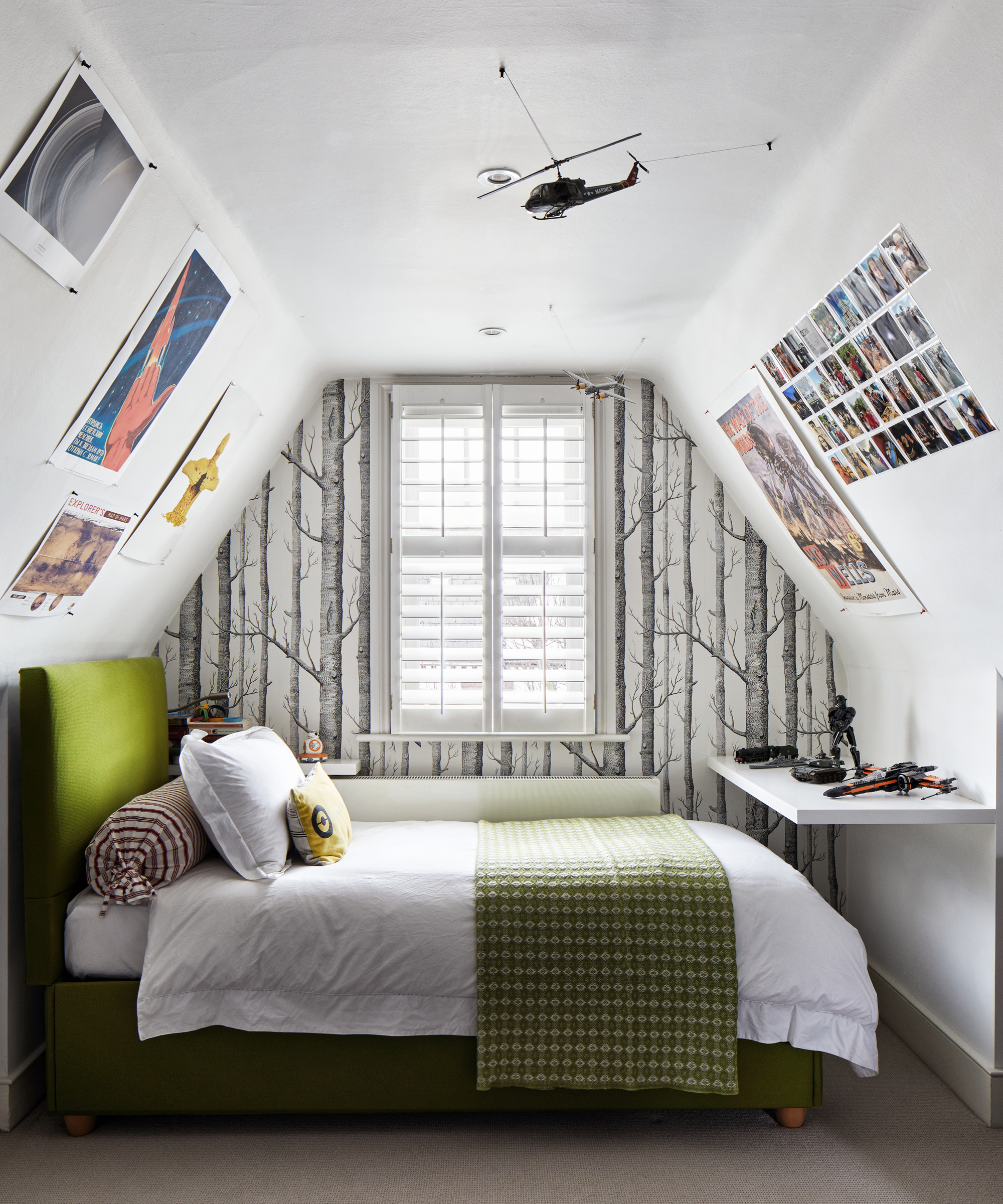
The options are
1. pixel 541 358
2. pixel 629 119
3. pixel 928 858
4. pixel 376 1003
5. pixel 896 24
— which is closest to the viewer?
pixel 896 24

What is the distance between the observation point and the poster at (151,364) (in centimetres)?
201

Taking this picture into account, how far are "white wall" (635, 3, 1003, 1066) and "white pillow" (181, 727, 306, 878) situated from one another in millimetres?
2065

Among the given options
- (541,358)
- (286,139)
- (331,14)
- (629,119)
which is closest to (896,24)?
(629,119)

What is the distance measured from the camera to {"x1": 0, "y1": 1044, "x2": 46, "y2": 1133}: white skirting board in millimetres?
2316

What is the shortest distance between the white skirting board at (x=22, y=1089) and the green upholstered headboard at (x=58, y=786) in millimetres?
274

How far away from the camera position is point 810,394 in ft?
7.98

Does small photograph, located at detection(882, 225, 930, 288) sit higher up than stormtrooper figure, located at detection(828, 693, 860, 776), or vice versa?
small photograph, located at detection(882, 225, 930, 288)

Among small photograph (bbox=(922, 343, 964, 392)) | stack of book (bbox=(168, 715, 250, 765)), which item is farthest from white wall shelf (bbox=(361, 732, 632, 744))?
small photograph (bbox=(922, 343, 964, 392))

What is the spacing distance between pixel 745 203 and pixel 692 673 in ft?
6.41

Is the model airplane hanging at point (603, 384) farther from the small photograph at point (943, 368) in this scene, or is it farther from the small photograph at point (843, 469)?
the small photograph at point (943, 368)

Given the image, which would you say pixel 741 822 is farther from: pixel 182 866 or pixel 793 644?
pixel 182 866

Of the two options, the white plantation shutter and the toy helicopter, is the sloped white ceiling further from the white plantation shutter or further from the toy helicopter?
the white plantation shutter

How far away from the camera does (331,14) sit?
1414mm

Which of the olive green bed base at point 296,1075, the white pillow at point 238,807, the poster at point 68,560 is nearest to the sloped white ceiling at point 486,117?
the poster at point 68,560
